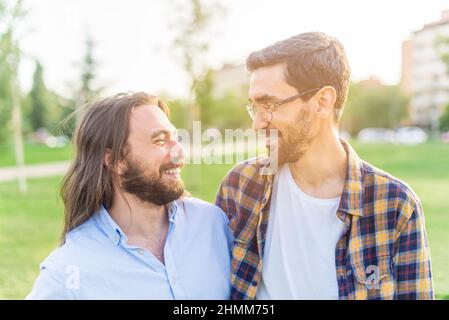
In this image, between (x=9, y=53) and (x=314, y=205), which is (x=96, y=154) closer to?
(x=314, y=205)

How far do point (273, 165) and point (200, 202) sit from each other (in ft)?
1.41

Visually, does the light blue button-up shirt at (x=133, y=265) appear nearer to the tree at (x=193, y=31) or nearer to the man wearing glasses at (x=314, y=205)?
the man wearing glasses at (x=314, y=205)

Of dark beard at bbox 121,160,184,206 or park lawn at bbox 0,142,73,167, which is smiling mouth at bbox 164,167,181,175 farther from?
park lawn at bbox 0,142,73,167

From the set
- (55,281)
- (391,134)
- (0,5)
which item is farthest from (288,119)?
(391,134)

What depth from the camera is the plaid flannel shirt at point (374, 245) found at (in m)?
2.02

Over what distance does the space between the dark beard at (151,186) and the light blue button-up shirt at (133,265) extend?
0.11 metres

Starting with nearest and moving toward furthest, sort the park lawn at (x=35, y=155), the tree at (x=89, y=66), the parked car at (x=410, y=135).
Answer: the park lawn at (x=35, y=155), the parked car at (x=410, y=135), the tree at (x=89, y=66)

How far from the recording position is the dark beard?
7.38 feet

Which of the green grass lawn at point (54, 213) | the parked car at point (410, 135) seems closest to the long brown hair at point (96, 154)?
the green grass lawn at point (54, 213)

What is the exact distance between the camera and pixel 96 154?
236 centimetres

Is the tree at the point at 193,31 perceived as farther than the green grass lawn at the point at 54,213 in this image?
Result: Yes

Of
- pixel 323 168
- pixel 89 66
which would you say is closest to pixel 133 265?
pixel 323 168

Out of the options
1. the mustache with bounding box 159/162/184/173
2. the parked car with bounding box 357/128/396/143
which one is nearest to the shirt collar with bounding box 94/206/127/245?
the mustache with bounding box 159/162/184/173

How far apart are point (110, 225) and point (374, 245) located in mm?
1158
